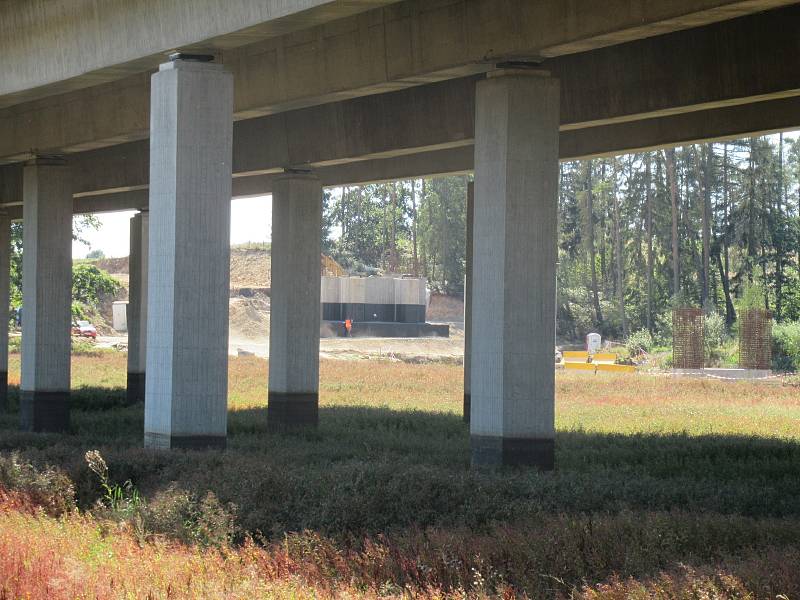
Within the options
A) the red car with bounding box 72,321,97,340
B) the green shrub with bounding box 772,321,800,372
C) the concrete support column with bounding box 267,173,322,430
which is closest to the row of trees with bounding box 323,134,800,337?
the green shrub with bounding box 772,321,800,372

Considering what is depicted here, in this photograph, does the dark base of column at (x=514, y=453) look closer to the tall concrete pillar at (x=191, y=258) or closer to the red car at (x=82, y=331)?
the tall concrete pillar at (x=191, y=258)

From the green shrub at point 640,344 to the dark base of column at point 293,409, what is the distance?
5340 cm

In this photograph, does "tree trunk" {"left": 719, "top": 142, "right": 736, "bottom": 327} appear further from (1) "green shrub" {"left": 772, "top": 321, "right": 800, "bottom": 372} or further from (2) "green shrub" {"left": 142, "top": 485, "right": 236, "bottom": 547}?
(2) "green shrub" {"left": 142, "top": 485, "right": 236, "bottom": 547}

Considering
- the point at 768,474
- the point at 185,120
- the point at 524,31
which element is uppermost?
the point at 524,31

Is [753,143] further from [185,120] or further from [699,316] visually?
[185,120]

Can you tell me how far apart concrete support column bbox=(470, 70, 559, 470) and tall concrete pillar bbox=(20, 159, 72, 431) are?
1428cm

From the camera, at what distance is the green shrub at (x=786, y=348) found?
70.4m

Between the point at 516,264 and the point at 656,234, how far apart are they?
88866mm

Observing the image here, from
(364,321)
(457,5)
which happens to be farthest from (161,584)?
(364,321)

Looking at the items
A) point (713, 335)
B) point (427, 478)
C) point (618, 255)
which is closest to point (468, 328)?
point (427, 478)

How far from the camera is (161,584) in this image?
9.98 m

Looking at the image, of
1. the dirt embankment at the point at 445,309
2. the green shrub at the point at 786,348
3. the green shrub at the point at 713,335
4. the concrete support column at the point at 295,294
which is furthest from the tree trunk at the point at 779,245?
the concrete support column at the point at 295,294

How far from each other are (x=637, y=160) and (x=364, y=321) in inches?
1215

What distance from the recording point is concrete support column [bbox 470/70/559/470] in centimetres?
1994
